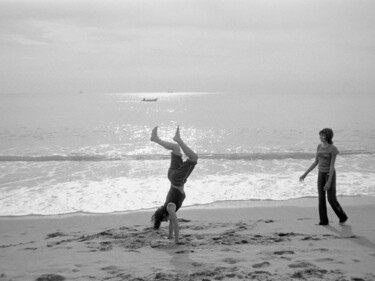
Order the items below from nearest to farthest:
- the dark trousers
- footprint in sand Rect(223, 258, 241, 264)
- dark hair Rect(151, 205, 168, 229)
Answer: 1. footprint in sand Rect(223, 258, 241, 264)
2. dark hair Rect(151, 205, 168, 229)
3. the dark trousers

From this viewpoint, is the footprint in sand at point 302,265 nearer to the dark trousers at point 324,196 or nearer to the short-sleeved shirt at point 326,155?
the dark trousers at point 324,196

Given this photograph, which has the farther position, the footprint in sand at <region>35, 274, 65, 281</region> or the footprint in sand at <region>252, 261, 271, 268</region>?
the footprint in sand at <region>252, 261, 271, 268</region>

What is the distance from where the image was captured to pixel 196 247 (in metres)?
6.10

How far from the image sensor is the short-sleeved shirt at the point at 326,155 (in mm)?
7223

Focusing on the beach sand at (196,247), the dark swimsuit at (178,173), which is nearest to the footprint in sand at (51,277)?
the beach sand at (196,247)

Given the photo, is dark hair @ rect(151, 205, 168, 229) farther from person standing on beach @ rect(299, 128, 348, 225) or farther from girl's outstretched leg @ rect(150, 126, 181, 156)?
person standing on beach @ rect(299, 128, 348, 225)

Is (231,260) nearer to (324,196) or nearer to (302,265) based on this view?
(302,265)

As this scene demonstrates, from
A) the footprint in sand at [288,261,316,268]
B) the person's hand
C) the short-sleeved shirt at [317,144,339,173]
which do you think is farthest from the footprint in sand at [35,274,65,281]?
the short-sleeved shirt at [317,144,339,173]

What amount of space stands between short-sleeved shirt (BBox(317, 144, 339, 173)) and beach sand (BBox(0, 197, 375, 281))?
1.13m

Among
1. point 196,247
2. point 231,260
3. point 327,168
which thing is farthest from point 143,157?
point 231,260

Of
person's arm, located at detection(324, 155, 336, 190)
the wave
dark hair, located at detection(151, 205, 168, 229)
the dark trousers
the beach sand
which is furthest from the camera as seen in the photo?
the wave

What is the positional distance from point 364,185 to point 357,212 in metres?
3.42

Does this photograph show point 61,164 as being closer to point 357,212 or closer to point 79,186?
point 79,186

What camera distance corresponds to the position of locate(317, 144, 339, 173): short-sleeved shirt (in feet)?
23.7
